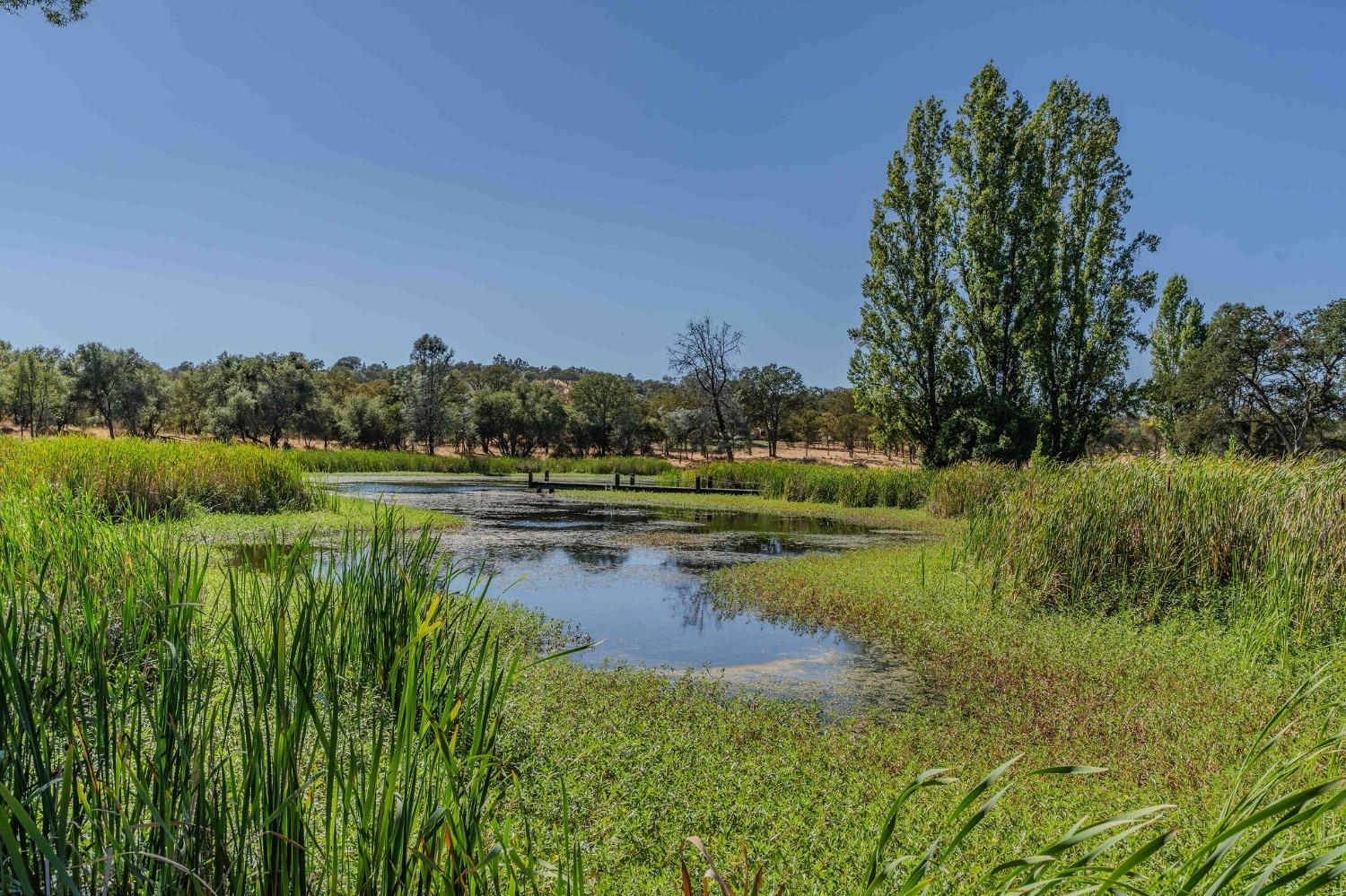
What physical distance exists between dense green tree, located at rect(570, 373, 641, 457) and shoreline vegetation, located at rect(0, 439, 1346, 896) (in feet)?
→ 185

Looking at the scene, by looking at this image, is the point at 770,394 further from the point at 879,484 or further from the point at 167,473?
the point at 167,473

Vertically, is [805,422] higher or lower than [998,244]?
lower

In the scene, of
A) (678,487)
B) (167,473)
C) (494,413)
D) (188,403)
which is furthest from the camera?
(188,403)

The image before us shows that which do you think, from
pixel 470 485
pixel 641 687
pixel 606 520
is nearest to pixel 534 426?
pixel 470 485

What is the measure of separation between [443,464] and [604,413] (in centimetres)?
2785

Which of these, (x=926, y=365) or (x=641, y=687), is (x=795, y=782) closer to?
(x=641, y=687)

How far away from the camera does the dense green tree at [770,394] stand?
7381cm

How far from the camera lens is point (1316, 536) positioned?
22.9 ft

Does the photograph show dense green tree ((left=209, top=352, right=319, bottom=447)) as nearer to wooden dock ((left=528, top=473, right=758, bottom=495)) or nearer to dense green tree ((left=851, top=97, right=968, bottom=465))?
wooden dock ((left=528, top=473, right=758, bottom=495))

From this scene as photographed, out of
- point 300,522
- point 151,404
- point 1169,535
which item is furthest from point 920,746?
point 151,404

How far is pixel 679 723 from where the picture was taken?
5.15 meters

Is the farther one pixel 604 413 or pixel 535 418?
pixel 604 413

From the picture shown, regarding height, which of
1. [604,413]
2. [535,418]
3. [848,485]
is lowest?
[848,485]

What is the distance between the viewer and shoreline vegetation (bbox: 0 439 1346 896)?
5.97ft
